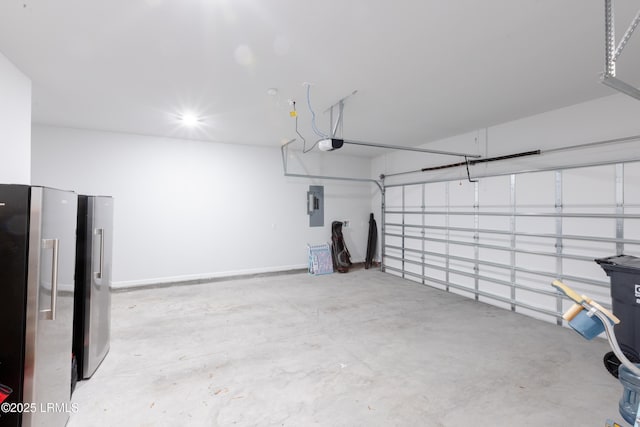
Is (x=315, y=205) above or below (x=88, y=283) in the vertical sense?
above

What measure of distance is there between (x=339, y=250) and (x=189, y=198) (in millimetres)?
3260

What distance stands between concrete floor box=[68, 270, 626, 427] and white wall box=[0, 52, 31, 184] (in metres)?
1.89

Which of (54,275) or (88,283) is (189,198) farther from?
(54,275)

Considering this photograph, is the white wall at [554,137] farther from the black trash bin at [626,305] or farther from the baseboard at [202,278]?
the baseboard at [202,278]

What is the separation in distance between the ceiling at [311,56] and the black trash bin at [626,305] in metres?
1.79

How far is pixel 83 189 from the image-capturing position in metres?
4.62

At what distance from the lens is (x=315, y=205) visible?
6.39 meters

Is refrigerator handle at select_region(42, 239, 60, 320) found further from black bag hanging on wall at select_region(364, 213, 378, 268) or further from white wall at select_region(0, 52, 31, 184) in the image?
black bag hanging on wall at select_region(364, 213, 378, 268)

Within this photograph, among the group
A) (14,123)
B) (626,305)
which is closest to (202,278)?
(14,123)

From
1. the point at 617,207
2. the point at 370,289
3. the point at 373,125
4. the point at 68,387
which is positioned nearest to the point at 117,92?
the point at 68,387

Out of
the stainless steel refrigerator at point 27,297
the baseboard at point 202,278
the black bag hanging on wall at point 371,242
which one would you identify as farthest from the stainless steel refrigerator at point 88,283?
the black bag hanging on wall at point 371,242

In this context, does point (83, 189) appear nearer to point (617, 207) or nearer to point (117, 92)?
point (117, 92)

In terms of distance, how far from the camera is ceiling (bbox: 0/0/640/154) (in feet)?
6.17

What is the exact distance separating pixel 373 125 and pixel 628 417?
12.8ft
